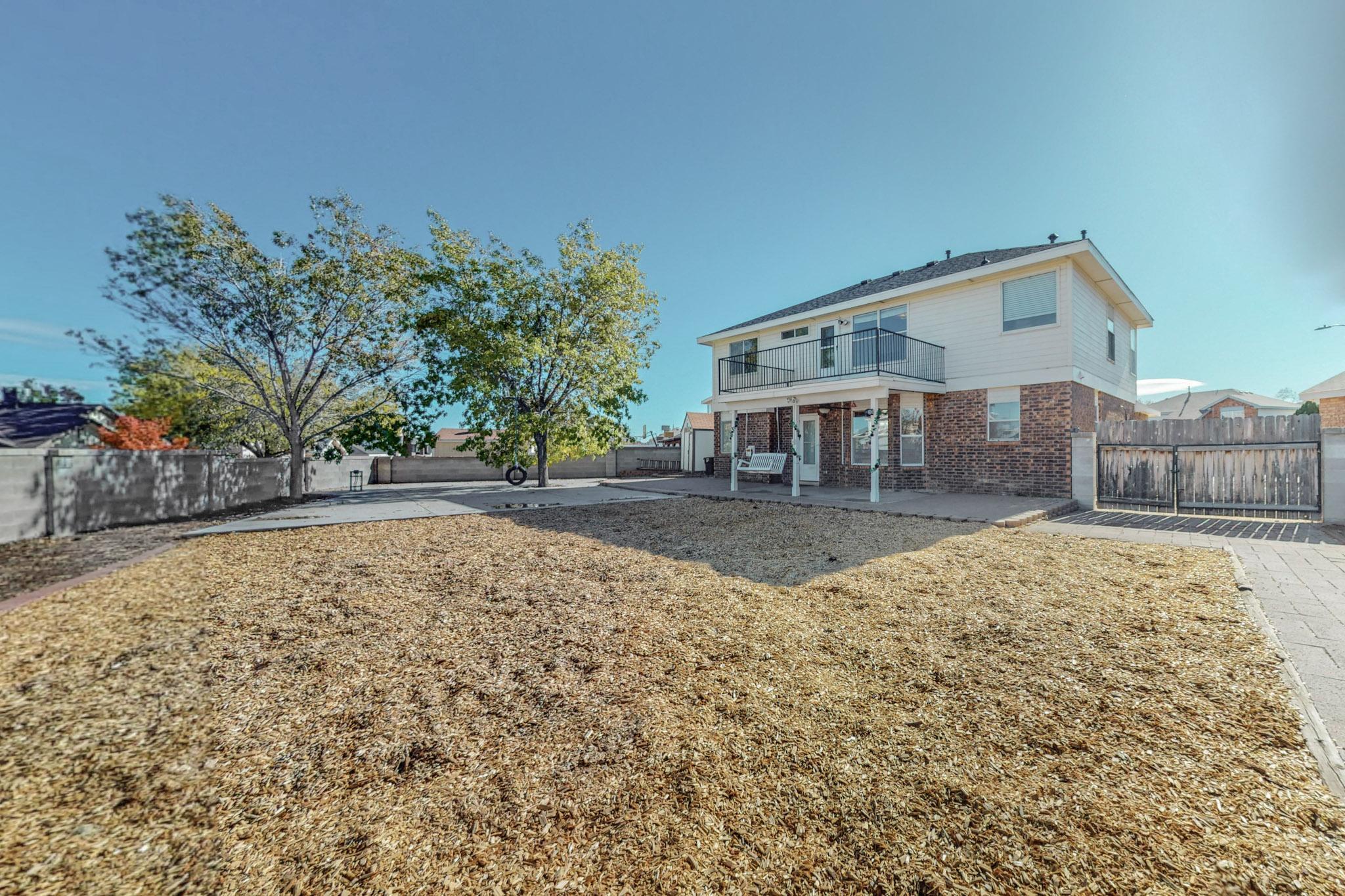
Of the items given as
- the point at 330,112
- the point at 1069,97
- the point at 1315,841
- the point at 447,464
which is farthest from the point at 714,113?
the point at 447,464

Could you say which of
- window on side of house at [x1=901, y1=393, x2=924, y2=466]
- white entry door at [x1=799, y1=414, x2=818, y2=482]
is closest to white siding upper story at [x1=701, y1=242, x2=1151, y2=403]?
window on side of house at [x1=901, y1=393, x2=924, y2=466]

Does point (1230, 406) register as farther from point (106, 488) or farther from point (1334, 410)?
point (106, 488)

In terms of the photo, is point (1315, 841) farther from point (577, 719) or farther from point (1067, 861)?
point (577, 719)

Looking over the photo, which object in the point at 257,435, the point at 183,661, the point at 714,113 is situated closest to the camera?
the point at 183,661

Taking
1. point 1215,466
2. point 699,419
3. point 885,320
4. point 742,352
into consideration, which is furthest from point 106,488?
point 699,419

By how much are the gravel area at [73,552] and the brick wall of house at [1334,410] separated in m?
30.8

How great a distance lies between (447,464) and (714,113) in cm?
1690

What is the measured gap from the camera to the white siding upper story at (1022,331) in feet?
32.8

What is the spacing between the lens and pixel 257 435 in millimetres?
17156

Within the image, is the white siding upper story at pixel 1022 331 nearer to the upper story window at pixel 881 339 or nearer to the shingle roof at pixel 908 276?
the upper story window at pixel 881 339

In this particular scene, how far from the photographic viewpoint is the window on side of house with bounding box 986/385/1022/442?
1052cm

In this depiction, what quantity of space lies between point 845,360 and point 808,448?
2.91 m

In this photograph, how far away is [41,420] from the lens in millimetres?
17484

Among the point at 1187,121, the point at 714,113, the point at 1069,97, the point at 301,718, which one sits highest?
the point at 714,113
